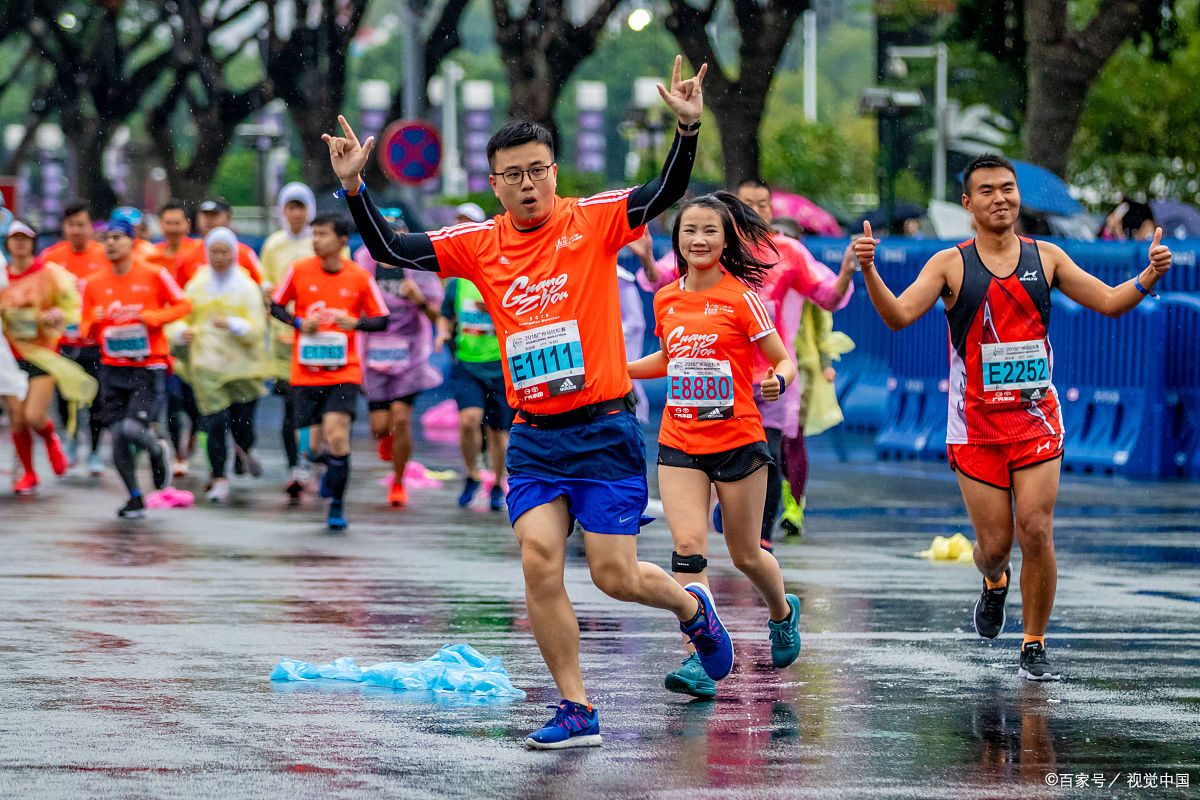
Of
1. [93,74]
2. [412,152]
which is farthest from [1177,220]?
[93,74]

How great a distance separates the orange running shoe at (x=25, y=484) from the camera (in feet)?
49.8

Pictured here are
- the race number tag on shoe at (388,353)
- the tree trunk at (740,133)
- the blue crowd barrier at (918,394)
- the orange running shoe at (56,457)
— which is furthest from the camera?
the tree trunk at (740,133)

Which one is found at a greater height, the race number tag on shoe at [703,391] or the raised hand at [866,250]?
the raised hand at [866,250]

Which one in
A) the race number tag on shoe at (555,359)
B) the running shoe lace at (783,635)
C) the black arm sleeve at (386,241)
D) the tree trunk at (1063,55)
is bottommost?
the running shoe lace at (783,635)

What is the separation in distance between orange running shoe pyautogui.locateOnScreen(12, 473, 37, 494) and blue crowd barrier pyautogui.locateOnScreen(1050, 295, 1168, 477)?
7915 mm

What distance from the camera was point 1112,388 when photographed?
16.9 meters

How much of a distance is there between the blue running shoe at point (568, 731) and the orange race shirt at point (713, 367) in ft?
5.14

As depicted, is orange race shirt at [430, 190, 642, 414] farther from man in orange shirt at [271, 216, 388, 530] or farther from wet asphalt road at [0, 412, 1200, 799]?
man in orange shirt at [271, 216, 388, 530]

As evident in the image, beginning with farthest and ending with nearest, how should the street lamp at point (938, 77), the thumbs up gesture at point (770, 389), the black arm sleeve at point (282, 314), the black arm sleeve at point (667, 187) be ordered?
1. the street lamp at point (938, 77)
2. the black arm sleeve at point (282, 314)
3. the thumbs up gesture at point (770, 389)
4. the black arm sleeve at point (667, 187)

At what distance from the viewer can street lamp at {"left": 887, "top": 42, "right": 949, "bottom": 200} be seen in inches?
1725

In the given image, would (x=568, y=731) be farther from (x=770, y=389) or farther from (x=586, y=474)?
(x=770, y=389)

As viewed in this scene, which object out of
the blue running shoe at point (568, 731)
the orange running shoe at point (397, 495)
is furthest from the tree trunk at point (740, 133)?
the blue running shoe at point (568, 731)

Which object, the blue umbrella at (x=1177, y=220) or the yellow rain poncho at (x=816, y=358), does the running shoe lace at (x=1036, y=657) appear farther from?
the blue umbrella at (x=1177, y=220)

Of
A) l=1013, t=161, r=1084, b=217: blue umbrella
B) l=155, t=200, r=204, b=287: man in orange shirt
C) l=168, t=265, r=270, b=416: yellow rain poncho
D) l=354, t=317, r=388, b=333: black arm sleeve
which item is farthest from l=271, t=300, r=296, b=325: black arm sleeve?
l=1013, t=161, r=1084, b=217: blue umbrella
